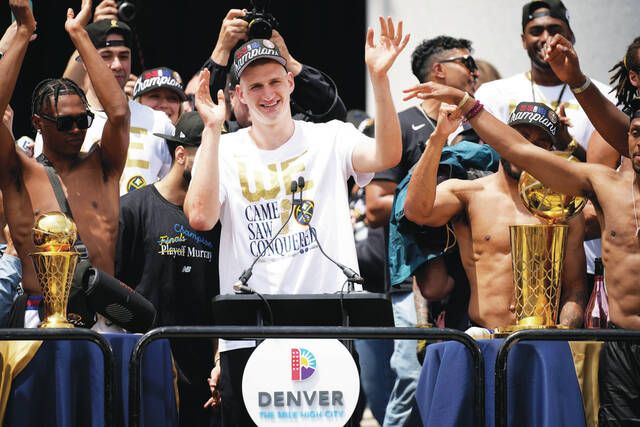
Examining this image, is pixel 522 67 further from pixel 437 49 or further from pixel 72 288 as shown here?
pixel 72 288

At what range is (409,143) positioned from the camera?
7391 mm

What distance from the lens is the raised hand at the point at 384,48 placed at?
19.5 ft

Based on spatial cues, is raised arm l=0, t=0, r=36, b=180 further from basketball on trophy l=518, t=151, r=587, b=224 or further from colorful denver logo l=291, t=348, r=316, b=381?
basketball on trophy l=518, t=151, r=587, b=224

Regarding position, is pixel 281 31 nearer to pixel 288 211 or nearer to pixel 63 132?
pixel 63 132

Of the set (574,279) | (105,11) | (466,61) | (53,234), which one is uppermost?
(105,11)

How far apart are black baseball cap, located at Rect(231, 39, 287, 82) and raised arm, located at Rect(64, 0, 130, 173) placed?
0.66 meters

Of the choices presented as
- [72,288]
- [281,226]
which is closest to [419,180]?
[281,226]

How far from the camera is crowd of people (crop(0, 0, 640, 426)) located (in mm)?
5902

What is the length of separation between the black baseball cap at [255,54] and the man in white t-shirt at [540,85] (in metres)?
1.78

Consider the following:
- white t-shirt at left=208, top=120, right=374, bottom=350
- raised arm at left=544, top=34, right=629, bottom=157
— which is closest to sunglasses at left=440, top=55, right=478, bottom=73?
raised arm at left=544, top=34, right=629, bottom=157

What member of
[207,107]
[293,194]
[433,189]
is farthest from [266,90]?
[433,189]

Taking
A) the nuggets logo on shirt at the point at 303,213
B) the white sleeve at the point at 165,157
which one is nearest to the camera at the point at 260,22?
the white sleeve at the point at 165,157

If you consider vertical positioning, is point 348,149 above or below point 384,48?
below

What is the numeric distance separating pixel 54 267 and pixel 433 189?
6.76 feet
